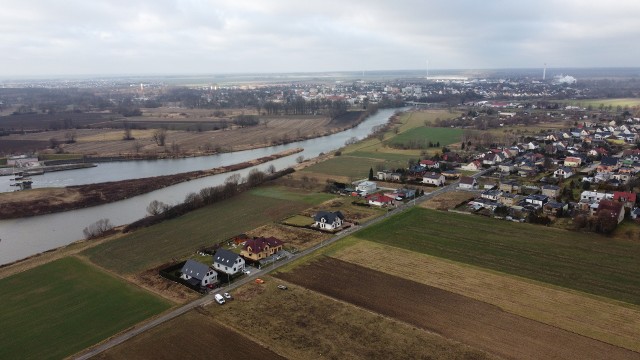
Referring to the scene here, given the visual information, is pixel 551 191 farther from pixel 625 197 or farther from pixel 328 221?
pixel 328 221

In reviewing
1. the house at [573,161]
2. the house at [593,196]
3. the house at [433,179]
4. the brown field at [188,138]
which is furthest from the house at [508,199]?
the brown field at [188,138]

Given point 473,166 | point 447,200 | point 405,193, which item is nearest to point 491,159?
point 473,166

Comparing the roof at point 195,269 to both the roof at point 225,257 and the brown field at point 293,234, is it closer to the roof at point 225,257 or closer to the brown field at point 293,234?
the roof at point 225,257

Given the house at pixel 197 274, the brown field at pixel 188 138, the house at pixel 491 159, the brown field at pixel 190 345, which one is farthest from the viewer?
the brown field at pixel 188 138

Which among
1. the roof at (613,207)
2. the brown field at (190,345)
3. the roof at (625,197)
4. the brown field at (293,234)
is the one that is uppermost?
the roof at (613,207)

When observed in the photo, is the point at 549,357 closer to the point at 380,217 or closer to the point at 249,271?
the point at 249,271

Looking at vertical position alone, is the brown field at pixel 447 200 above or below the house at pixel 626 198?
below
